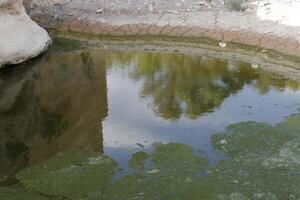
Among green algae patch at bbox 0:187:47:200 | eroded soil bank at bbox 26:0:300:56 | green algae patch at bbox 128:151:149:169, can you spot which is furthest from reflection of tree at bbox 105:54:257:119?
green algae patch at bbox 0:187:47:200

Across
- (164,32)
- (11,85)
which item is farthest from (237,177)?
(164,32)

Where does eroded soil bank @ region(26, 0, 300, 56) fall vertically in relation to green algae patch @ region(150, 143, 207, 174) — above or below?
above

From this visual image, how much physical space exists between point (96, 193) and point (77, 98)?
5248mm

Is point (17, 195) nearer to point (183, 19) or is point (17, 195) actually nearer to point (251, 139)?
point (251, 139)

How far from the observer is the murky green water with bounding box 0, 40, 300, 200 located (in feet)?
35.0

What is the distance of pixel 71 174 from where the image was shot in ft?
36.6

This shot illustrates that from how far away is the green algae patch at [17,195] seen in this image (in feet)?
34.3

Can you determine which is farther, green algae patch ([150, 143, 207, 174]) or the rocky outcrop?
the rocky outcrop

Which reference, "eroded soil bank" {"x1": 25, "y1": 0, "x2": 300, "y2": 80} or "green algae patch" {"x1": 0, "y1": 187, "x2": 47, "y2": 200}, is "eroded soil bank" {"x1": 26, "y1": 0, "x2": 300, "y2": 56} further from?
"green algae patch" {"x1": 0, "y1": 187, "x2": 47, "y2": 200}

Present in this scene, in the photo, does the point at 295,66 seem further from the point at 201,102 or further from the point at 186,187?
the point at 186,187

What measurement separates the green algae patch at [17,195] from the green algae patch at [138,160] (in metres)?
2.16

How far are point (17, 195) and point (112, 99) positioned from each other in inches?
209

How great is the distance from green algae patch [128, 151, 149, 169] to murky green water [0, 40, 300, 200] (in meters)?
0.03

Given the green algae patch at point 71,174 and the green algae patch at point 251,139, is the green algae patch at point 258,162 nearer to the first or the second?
the green algae patch at point 251,139
